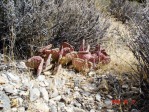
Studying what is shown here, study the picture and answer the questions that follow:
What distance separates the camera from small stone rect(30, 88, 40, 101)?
2.67 meters

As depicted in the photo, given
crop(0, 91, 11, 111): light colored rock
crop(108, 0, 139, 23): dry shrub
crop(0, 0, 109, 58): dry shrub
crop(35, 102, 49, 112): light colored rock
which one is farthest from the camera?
crop(108, 0, 139, 23): dry shrub

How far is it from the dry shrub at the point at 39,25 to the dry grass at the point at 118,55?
0.30 m

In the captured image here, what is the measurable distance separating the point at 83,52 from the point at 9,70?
0.74m

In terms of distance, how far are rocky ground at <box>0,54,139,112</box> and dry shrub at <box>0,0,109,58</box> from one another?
11.1 inches

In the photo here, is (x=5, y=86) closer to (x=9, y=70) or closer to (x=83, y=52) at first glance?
(x=9, y=70)

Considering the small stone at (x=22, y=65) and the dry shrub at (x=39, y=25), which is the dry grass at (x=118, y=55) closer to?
the dry shrub at (x=39, y=25)

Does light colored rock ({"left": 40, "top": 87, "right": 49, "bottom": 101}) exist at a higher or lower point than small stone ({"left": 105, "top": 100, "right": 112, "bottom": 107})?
higher

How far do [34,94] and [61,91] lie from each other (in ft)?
0.85

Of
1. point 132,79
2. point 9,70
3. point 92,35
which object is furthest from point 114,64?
point 9,70

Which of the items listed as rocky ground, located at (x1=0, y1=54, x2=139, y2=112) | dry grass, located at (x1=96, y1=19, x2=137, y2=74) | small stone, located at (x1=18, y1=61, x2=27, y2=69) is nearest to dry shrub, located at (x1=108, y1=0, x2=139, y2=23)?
dry grass, located at (x1=96, y1=19, x2=137, y2=74)

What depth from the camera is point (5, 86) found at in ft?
8.89

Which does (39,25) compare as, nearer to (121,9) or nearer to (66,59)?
(66,59)

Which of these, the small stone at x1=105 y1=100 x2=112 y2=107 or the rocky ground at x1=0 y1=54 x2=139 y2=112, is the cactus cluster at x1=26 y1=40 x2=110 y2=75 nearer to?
the rocky ground at x1=0 y1=54 x2=139 y2=112

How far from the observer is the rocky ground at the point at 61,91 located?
264cm
